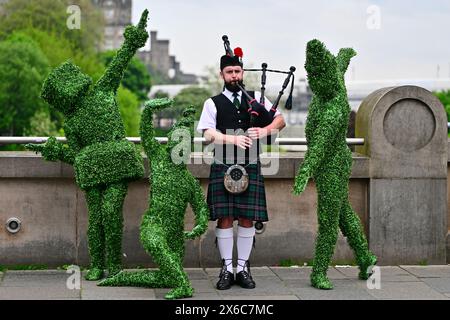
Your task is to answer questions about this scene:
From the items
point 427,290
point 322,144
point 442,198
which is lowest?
point 427,290

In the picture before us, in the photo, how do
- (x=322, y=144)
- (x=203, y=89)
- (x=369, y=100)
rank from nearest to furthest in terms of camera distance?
(x=322, y=144) < (x=369, y=100) < (x=203, y=89)

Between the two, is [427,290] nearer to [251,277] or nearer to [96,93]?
[251,277]

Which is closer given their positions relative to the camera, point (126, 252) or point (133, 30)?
point (133, 30)

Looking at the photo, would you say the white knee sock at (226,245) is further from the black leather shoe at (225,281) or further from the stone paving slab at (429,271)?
the stone paving slab at (429,271)

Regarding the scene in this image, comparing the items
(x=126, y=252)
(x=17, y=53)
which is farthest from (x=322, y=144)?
(x=17, y=53)

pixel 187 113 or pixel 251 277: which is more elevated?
pixel 187 113

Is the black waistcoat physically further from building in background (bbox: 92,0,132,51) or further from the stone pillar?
building in background (bbox: 92,0,132,51)

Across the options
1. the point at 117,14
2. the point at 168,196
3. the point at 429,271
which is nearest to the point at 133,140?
the point at 168,196

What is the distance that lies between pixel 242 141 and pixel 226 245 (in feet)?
3.32

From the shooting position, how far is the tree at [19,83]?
5403cm

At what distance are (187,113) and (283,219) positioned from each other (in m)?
1.94

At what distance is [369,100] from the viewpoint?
9766 mm

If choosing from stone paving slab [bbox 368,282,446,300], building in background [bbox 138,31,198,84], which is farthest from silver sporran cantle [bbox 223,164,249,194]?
building in background [bbox 138,31,198,84]

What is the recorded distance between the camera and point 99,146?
8398 millimetres
